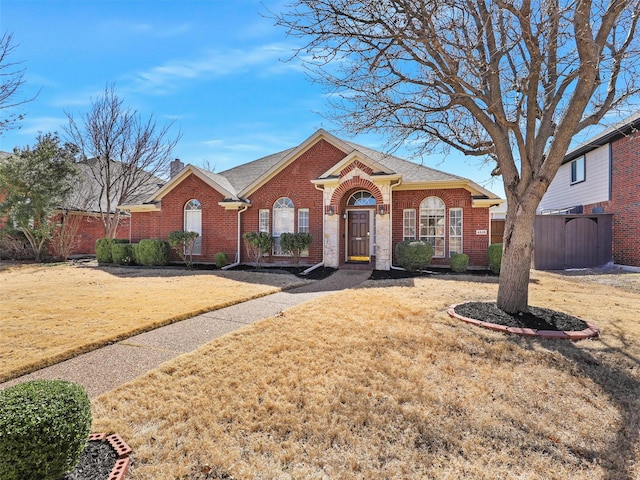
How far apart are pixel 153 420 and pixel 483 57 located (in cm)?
784

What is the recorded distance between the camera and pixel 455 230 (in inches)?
565

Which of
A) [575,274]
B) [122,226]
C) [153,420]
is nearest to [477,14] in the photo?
[153,420]

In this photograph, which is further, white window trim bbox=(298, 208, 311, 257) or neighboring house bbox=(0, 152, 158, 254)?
neighboring house bbox=(0, 152, 158, 254)

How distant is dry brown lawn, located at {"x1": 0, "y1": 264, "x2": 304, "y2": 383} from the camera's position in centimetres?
466

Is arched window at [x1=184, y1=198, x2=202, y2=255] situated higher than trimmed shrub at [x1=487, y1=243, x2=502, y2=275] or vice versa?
arched window at [x1=184, y1=198, x2=202, y2=255]

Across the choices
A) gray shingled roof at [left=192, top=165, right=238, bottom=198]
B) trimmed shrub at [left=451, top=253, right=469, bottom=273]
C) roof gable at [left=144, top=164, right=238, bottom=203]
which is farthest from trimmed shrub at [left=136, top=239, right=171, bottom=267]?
trimmed shrub at [left=451, top=253, right=469, bottom=273]

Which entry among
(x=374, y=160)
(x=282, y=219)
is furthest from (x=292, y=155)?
(x=374, y=160)

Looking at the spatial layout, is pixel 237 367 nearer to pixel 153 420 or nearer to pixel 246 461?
pixel 153 420

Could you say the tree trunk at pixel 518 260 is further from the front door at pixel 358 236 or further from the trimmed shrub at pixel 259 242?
the trimmed shrub at pixel 259 242

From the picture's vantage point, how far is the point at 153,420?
3.09m

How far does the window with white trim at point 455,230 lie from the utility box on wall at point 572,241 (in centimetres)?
415

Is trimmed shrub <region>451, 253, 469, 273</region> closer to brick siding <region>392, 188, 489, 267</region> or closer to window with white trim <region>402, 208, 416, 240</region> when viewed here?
brick siding <region>392, 188, 489, 267</region>

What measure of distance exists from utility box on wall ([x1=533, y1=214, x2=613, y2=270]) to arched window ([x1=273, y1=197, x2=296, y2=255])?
455 inches

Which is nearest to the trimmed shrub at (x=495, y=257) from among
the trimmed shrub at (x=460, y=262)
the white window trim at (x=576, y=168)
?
the trimmed shrub at (x=460, y=262)
